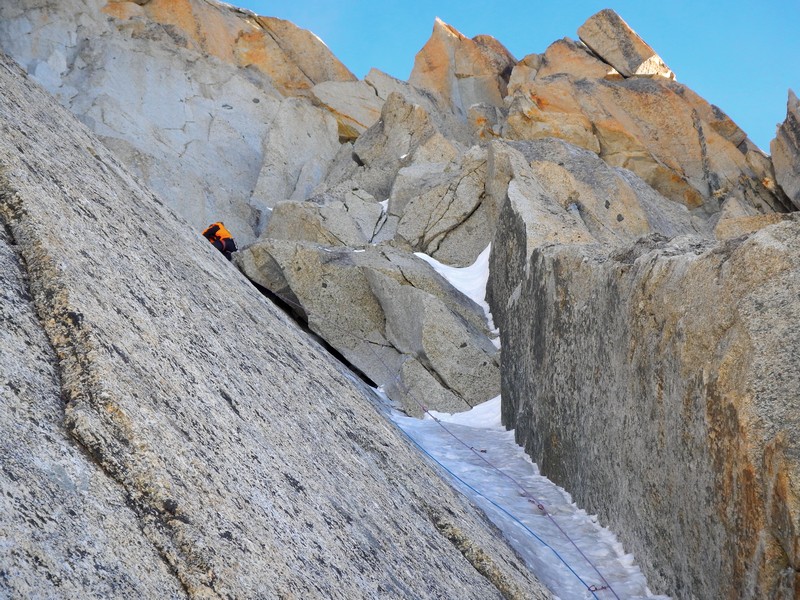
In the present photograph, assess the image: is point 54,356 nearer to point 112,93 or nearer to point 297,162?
point 297,162

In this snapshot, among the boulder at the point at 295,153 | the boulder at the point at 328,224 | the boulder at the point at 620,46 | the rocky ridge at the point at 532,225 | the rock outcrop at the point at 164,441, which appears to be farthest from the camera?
the boulder at the point at 620,46

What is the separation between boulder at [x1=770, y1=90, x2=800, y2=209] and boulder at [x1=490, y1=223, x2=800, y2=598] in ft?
64.6

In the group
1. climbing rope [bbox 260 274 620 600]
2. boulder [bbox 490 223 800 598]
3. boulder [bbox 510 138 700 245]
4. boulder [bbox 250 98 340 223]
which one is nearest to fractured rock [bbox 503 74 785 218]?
boulder [bbox 250 98 340 223]

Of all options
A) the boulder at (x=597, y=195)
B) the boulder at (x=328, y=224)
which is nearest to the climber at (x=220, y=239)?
the boulder at (x=328, y=224)

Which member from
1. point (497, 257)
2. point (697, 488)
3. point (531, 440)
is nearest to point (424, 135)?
point (497, 257)

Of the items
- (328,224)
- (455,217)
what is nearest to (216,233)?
(328,224)

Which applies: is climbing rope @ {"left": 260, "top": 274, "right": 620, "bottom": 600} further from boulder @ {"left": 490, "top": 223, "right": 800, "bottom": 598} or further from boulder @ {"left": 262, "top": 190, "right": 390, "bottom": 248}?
boulder @ {"left": 262, "top": 190, "right": 390, "bottom": 248}

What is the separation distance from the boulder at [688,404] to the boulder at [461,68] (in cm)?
2655

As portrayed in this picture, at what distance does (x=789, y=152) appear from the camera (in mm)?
25406

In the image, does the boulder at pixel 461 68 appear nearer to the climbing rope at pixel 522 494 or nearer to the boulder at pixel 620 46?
the boulder at pixel 620 46

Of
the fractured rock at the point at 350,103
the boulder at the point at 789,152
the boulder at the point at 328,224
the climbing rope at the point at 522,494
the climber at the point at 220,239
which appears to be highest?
the boulder at the point at 789,152

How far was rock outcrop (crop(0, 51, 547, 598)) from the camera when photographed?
265 cm

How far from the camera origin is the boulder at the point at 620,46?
30.8m

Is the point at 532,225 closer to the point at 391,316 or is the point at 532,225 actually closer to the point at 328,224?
the point at 391,316
